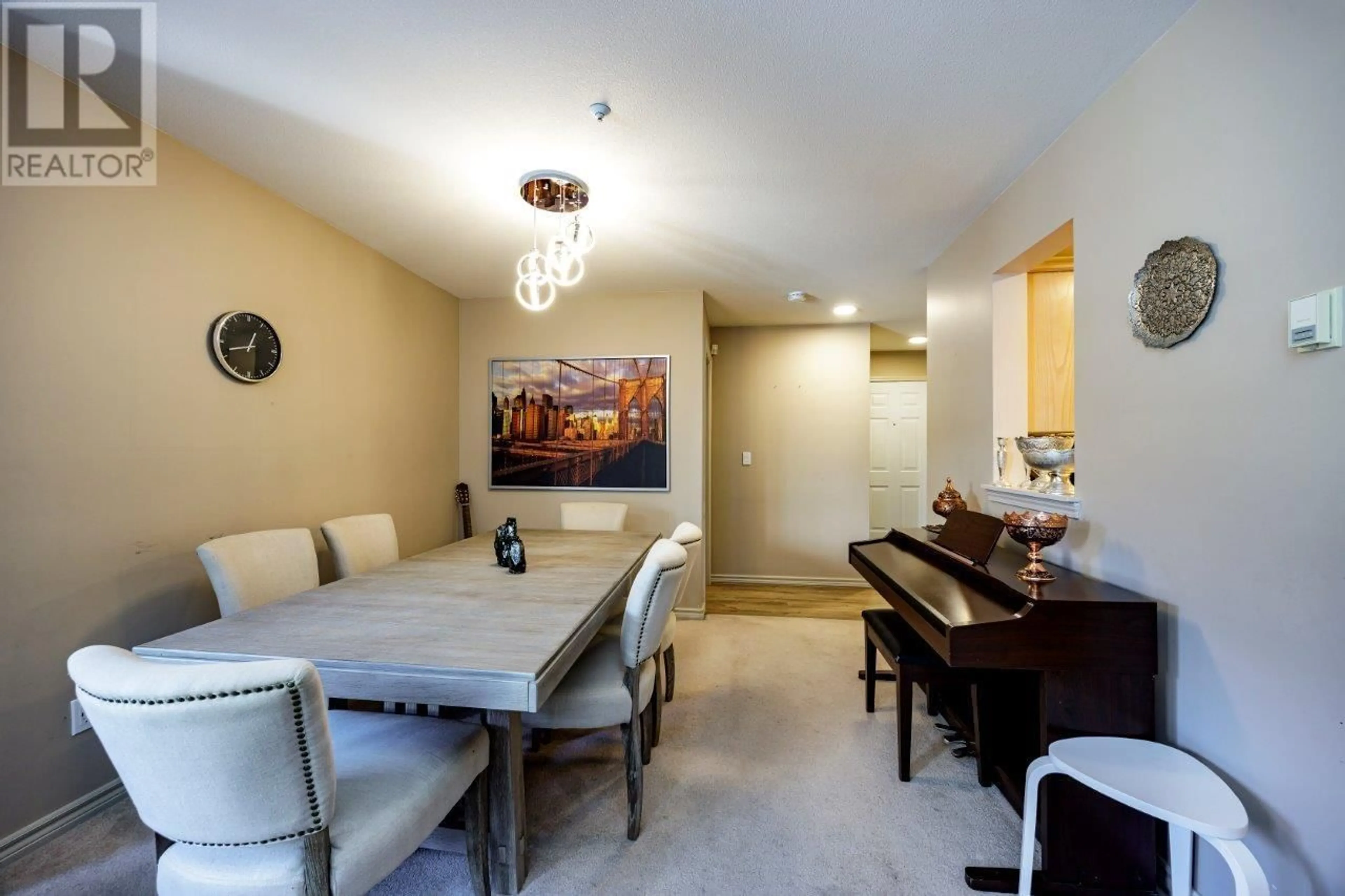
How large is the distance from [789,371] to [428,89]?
3701 millimetres

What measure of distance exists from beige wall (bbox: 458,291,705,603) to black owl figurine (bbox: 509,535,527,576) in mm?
1775

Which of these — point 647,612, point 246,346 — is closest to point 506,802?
point 647,612

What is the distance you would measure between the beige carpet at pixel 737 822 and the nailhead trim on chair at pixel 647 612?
60cm

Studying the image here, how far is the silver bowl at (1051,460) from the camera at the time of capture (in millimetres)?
1889

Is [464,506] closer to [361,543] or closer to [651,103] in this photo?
[361,543]

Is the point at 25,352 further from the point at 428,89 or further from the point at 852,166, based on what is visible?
the point at 852,166

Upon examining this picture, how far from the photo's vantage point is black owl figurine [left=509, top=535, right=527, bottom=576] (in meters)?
2.07

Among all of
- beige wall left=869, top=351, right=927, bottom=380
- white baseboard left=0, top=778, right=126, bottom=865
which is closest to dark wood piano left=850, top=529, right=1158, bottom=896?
white baseboard left=0, top=778, right=126, bottom=865

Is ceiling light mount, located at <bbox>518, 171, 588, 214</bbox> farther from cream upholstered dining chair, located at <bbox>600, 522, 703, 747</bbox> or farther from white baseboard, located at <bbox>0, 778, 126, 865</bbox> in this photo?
white baseboard, located at <bbox>0, 778, 126, 865</bbox>

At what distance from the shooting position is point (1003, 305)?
2326 mm

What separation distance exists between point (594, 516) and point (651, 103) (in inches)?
92.1

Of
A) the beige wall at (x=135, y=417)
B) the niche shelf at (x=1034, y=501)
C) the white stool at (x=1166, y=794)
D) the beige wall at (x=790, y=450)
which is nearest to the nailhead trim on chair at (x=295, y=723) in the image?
the beige wall at (x=135, y=417)

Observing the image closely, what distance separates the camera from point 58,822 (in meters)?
1.63

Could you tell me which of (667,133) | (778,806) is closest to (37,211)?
(667,133)
